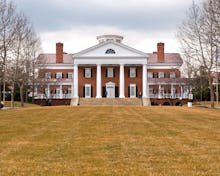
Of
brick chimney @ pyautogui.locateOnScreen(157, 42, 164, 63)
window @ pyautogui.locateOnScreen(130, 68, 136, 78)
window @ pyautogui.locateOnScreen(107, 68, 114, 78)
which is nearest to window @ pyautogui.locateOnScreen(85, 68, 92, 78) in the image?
window @ pyautogui.locateOnScreen(107, 68, 114, 78)

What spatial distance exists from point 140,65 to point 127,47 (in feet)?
13.6

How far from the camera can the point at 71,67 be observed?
84.4 meters

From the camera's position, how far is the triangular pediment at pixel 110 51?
7662 centimetres

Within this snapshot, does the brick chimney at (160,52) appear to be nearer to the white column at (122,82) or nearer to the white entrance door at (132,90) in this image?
the white entrance door at (132,90)

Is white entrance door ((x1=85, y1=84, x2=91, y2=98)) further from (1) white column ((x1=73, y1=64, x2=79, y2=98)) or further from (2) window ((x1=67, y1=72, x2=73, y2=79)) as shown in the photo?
(2) window ((x1=67, y1=72, x2=73, y2=79))

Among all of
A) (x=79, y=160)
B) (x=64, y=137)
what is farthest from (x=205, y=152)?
(x=64, y=137)

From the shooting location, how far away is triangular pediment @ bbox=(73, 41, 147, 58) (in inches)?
3017

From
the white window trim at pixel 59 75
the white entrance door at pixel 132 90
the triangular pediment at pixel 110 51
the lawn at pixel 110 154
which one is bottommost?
the lawn at pixel 110 154

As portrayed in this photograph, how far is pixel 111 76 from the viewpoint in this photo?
263 feet

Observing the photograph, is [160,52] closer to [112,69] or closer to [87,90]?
[112,69]

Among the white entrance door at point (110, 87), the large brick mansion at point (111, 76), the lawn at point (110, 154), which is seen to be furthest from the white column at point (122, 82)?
the lawn at point (110, 154)

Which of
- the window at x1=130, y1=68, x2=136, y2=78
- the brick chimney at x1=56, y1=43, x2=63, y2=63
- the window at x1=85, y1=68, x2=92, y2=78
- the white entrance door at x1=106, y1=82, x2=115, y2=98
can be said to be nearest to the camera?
the white entrance door at x1=106, y1=82, x2=115, y2=98

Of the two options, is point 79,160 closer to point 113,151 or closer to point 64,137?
point 113,151

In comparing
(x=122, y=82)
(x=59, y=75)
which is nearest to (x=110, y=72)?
(x=122, y=82)
